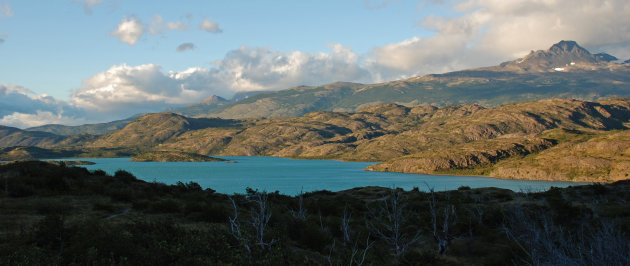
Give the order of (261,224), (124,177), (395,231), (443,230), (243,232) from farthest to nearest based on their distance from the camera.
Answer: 1. (124,177)
2. (443,230)
3. (395,231)
4. (243,232)
5. (261,224)

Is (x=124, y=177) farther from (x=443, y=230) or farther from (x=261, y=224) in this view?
(x=443, y=230)

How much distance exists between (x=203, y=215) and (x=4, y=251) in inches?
522

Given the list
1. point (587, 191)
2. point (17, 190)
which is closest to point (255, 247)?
point (17, 190)

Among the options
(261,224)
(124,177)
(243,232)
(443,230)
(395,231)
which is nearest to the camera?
(261,224)

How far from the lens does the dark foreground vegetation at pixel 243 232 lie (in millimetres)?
15641

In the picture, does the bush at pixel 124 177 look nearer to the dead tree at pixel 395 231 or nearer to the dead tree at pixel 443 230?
the dead tree at pixel 395 231

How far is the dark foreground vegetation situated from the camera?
51.3ft

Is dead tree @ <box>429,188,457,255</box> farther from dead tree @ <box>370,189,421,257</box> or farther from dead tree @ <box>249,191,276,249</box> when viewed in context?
dead tree @ <box>249,191,276,249</box>

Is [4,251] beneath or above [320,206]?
above

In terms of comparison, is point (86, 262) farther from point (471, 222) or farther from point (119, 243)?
point (471, 222)

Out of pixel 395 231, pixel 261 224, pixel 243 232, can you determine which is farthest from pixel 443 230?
pixel 261 224

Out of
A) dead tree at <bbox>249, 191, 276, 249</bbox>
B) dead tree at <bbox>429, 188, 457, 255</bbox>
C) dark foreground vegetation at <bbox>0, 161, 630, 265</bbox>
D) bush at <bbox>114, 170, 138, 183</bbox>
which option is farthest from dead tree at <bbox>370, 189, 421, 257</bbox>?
bush at <bbox>114, 170, 138, 183</bbox>

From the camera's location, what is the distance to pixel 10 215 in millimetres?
23359

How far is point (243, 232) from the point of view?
71.1 ft
